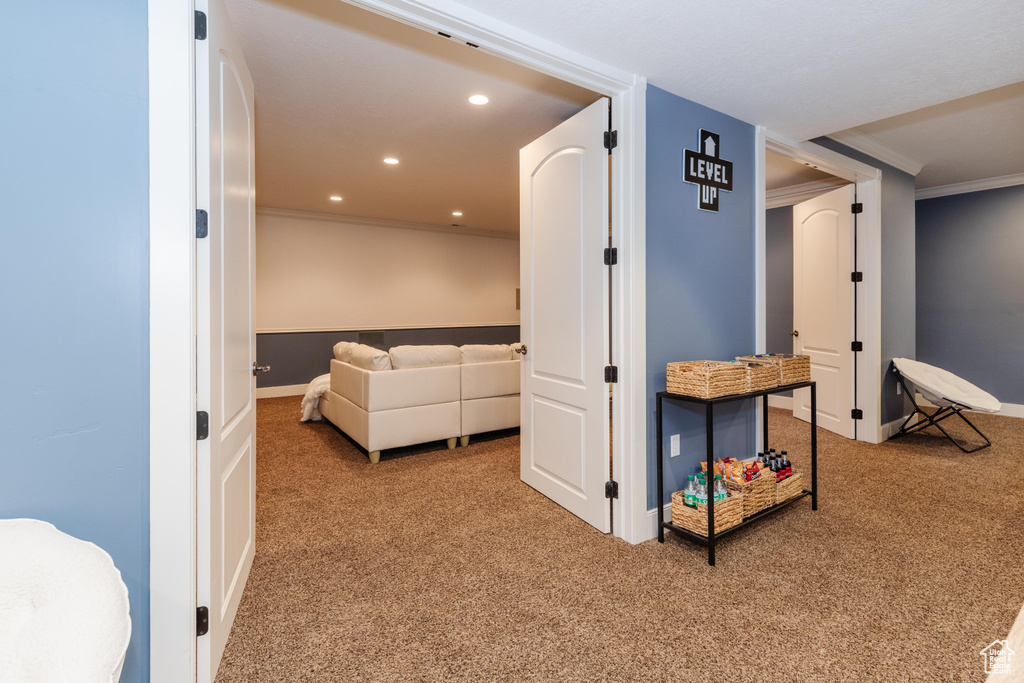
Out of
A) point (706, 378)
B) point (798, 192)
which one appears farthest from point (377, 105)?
point (798, 192)

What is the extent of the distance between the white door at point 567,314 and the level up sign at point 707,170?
538 mm

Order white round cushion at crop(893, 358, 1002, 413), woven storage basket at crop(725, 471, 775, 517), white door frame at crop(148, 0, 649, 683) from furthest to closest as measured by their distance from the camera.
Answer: white round cushion at crop(893, 358, 1002, 413) → woven storage basket at crop(725, 471, 775, 517) → white door frame at crop(148, 0, 649, 683)

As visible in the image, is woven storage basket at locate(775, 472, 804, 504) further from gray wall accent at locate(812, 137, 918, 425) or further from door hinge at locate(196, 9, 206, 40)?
door hinge at locate(196, 9, 206, 40)

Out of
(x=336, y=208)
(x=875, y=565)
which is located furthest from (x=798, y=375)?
(x=336, y=208)

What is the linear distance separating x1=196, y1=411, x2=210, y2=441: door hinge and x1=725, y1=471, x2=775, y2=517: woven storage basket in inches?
92.7

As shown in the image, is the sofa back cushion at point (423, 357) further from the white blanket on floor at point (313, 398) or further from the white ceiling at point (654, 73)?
the white ceiling at point (654, 73)

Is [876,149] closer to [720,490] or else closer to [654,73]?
[654,73]

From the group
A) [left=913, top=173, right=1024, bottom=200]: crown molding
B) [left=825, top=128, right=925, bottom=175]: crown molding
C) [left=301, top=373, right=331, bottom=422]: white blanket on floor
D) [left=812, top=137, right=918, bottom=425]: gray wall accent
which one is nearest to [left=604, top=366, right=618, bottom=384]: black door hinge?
[left=825, top=128, right=925, bottom=175]: crown molding

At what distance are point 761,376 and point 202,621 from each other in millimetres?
2560

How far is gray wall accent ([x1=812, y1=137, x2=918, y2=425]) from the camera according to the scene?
13.8ft

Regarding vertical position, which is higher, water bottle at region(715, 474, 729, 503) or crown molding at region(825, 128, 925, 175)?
crown molding at region(825, 128, 925, 175)

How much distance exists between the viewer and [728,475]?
8.16ft

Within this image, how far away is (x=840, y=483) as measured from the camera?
3.19m

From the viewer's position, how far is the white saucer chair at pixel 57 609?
0.84 m
